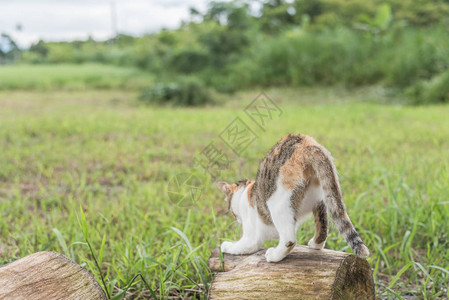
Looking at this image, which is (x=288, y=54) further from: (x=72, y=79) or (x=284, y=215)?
(x=284, y=215)

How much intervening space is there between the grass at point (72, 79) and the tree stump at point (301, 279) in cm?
850

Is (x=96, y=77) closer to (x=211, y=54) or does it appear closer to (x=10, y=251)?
(x=211, y=54)

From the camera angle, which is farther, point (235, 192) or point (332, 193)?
point (235, 192)

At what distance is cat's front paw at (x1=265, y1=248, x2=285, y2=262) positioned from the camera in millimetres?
1543

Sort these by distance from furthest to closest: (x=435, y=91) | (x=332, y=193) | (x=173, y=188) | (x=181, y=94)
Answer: (x=181, y=94)
(x=435, y=91)
(x=173, y=188)
(x=332, y=193)

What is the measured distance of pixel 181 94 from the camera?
788cm

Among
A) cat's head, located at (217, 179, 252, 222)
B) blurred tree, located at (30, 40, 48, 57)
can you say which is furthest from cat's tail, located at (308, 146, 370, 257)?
blurred tree, located at (30, 40, 48, 57)

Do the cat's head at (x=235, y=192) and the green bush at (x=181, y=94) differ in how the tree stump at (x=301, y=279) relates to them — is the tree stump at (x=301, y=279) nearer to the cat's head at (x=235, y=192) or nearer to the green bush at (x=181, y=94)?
the cat's head at (x=235, y=192)

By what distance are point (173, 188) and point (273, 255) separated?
→ 1.98 meters

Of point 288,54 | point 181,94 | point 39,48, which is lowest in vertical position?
point 181,94

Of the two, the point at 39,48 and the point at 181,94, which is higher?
the point at 39,48

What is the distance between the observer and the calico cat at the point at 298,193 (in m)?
1.45

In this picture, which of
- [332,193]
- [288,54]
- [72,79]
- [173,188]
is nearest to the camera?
[332,193]

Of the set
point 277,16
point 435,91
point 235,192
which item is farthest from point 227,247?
point 277,16
